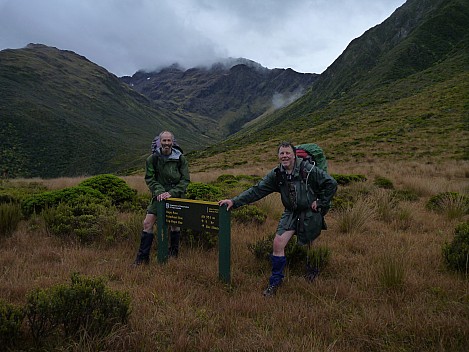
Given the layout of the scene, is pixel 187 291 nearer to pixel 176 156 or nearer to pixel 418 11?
pixel 176 156

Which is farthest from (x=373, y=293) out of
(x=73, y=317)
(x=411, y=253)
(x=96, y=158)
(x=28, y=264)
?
(x=96, y=158)

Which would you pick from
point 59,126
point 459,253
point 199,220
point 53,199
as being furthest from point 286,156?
point 59,126

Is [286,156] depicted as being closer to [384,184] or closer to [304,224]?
[304,224]

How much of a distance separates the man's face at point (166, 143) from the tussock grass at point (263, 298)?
4.75 feet

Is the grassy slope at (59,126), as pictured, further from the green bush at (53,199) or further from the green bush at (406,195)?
the green bush at (406,195)

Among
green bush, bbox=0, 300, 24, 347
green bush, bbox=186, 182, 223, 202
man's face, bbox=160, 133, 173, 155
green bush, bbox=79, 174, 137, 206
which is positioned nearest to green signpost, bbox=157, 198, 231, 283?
man's face, bbox=160, 133, 173, 155

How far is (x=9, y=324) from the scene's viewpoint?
7.89 feet

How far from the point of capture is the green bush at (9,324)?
2.40 m

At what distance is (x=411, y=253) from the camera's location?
452cm

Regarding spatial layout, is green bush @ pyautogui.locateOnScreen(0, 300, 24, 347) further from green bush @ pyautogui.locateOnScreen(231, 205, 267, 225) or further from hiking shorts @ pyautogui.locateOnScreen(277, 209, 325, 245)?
green bush @ pyautogui.locateOnScreen(231, 205, 267, 225)

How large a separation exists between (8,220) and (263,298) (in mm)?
4750

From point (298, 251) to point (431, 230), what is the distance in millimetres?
3026

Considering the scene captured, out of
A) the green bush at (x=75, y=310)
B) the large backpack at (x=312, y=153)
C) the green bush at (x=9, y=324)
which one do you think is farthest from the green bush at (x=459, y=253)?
the green bush at (x=9, y=324)

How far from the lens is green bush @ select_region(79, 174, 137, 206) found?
818cm
